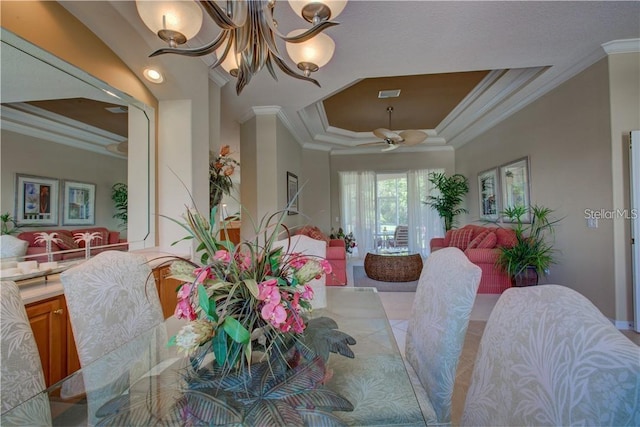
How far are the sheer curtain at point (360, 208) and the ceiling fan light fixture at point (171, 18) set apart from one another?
5.88 metres

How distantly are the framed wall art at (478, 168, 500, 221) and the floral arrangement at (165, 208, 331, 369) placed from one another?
523 centimetres

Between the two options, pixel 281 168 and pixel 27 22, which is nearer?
pixel 27 22

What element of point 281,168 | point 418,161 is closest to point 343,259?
point 281,168

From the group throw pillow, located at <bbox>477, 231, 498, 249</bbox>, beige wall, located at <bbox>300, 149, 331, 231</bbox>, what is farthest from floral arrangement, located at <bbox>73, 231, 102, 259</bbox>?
beige wall, located at <bbox>300, 149, 331, 231</bbox>

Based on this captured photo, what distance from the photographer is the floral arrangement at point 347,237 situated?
6.93m

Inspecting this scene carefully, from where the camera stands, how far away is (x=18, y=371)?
0.90 m

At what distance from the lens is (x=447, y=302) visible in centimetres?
115

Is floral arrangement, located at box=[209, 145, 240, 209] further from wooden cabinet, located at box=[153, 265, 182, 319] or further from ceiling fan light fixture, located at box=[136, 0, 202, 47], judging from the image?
ceiling fan light fixture, located at box=[136, 0, 202, 47]

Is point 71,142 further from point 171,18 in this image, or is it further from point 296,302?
point 296,302

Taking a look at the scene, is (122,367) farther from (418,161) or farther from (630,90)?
(418,161)

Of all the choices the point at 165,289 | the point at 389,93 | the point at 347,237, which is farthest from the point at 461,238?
the point at 165,289

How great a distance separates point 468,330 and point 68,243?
3.42 metres

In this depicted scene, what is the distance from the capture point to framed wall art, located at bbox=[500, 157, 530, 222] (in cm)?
425

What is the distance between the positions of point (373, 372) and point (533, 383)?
0.65 metres
